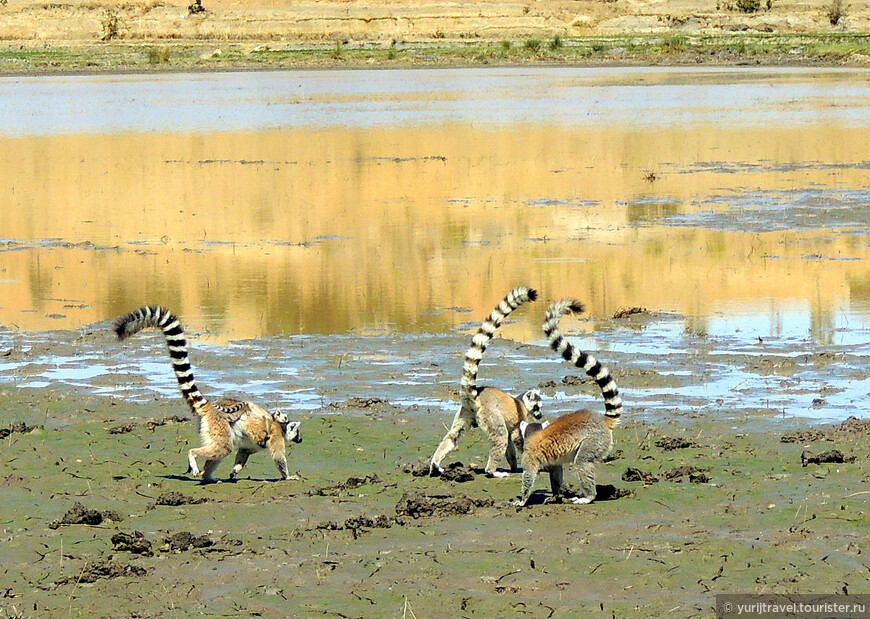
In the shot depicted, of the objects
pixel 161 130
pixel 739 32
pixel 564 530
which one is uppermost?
pixel 739 32

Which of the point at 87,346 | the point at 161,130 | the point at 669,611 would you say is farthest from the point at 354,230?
the point at 161,130

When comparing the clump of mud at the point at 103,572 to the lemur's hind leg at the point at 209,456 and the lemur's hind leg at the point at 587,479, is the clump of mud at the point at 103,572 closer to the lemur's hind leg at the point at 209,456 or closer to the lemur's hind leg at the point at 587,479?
the lemur's hind leg at the point at 209,456

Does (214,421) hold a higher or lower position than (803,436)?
higher

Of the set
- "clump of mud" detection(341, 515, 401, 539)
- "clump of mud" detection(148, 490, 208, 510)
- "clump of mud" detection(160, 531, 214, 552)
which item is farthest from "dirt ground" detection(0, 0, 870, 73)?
"clump of mud" detection(160, 531, 214, 552)

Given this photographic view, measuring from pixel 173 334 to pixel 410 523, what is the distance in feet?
7.68

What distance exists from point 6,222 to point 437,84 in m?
48.2

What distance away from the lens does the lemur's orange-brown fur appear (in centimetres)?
903

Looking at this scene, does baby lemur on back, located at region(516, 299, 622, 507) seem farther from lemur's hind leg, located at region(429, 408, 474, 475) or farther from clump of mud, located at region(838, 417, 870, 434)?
clump of mud, located at region(838, 417, 870, 434)

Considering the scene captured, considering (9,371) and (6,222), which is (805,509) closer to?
(9,371)

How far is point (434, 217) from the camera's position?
917 inches

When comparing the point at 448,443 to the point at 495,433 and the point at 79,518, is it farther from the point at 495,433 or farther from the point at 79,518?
the point at 79,518

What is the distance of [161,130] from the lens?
4362 centimetres

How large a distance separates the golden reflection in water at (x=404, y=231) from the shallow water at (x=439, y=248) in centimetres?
8

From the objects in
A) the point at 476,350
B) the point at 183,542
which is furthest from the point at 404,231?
the point at 183,542
